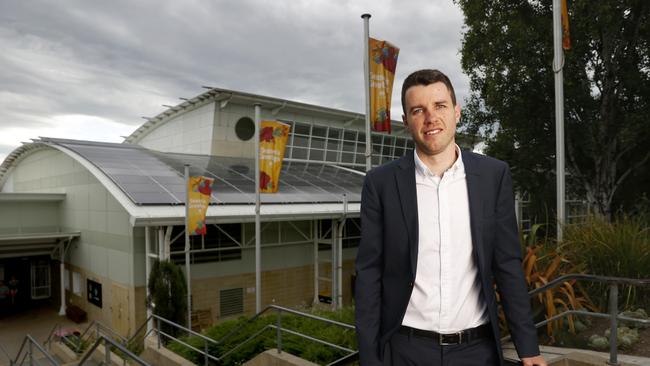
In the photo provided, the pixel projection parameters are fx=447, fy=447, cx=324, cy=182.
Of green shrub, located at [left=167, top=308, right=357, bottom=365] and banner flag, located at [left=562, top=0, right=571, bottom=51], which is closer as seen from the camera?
green shrub, located at [left=167, top=308, right=357, bottom=365]

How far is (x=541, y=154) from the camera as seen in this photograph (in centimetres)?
1595

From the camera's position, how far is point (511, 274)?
2123 mm

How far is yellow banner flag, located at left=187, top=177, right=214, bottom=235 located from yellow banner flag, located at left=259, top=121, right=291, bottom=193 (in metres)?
1.77

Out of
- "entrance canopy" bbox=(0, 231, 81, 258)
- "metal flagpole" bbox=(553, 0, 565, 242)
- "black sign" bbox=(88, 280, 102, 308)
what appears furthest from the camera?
"entrance canopy" bbox=(0, 231, 81, 258)

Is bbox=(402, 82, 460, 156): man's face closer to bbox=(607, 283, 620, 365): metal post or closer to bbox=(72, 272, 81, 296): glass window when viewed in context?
bbox=(607, 283, 620, 365): metal post

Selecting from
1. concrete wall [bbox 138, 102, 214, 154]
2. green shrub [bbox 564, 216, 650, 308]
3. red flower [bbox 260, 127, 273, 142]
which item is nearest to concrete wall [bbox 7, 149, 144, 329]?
red flower [bbox 260, 127, 273, 142]

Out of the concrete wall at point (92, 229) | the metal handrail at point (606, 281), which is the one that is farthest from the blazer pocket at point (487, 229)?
the concrete wall at point (92, 229)

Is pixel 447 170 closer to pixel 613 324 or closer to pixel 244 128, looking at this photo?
pixel 613 324

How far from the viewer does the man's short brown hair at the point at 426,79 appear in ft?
6.95

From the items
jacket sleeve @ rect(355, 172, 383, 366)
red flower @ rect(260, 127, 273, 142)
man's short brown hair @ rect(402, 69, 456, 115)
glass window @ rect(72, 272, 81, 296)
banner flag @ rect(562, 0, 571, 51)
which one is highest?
banner flag @ rect(562, 0, 571, 51)

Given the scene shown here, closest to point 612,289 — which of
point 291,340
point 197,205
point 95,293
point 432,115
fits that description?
point 432,115

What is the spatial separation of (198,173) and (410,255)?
58.2ft

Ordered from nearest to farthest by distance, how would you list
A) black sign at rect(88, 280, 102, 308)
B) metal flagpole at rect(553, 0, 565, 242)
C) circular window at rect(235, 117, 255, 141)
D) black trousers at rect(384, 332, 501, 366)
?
black trousers at rect(384, 332, 501, 366) → metal flagpole at rect(553, 0, 565, 242) → black sign at rect(88, 280, 102, 308) → circular window at rect(235, 117, 255, 141)

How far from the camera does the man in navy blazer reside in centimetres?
207
